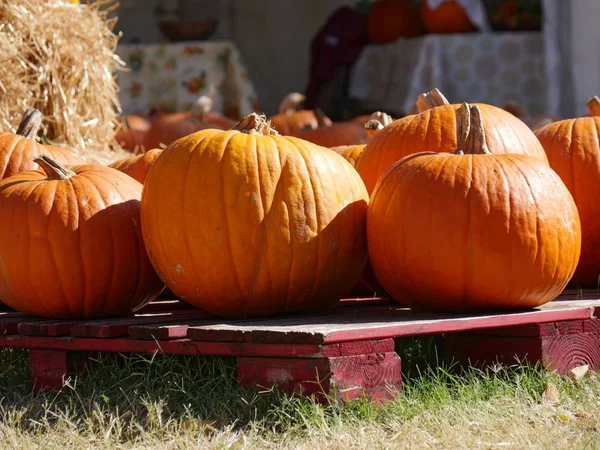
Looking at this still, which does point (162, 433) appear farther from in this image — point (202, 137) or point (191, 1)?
point (191, 1)

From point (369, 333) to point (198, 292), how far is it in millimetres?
557

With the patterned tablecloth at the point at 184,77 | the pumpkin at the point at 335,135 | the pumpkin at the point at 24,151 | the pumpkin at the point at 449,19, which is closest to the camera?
the pumpkin at the point at 24,151

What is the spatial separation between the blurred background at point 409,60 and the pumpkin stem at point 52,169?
4.70 metres

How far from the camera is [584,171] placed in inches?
122

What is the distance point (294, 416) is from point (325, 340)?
0.18 meters

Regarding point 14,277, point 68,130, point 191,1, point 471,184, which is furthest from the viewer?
point 191,1

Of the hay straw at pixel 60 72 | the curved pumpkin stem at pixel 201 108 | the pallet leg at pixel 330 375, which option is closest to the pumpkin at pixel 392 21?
the curved pumpkin stem at pixel 201 108

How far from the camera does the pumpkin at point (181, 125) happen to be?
20.6 feet

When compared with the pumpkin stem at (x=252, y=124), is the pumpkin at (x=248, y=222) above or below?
below

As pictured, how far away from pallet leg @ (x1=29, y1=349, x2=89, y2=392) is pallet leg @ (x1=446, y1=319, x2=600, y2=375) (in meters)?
0.98

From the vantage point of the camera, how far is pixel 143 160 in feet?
11.4

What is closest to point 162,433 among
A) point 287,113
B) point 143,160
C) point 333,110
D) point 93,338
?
point 93,338

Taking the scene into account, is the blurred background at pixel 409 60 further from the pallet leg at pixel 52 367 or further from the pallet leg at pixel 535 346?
the pallet leg at pixel 52 367

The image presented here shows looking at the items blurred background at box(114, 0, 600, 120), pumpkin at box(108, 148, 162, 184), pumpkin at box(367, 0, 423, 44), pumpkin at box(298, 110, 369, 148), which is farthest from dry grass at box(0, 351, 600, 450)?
pumpkin at box(367, 0, 423, 44)
